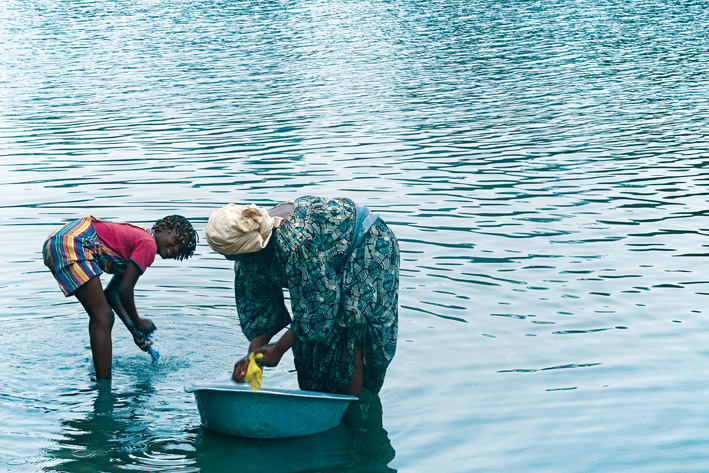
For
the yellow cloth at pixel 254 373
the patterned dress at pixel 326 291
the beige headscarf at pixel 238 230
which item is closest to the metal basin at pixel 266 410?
the yellow cloth at pixel 254 373

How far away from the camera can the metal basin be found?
4625mm

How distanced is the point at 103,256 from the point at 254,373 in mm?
1477

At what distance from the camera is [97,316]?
5637 millimetres

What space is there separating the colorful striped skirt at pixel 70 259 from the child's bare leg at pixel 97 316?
61mm

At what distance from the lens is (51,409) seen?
5438 millimetres

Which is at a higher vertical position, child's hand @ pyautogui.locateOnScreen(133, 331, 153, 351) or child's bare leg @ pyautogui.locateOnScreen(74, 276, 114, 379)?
child's bare leg @ pyautogui.locateOnScreen(74, 276, 114, 379)

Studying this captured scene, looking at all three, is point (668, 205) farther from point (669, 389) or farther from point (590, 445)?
point (590, 445)

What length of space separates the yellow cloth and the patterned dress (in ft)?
0.80

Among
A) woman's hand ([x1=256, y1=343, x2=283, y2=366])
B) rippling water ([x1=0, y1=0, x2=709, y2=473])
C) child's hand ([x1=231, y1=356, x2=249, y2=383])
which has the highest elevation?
woman's hand ([x1=256, y1=343, x2=283, y2=366])

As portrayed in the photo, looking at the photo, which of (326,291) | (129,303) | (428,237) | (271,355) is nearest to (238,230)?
(326,291)

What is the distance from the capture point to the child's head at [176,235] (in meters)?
5.53

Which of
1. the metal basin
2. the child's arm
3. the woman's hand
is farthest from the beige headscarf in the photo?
the child's arm

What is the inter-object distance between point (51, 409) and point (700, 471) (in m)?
3.62

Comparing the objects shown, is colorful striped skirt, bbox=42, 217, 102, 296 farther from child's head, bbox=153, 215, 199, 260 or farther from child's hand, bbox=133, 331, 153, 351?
child's hand, bbox=133, 331, 153, 351
